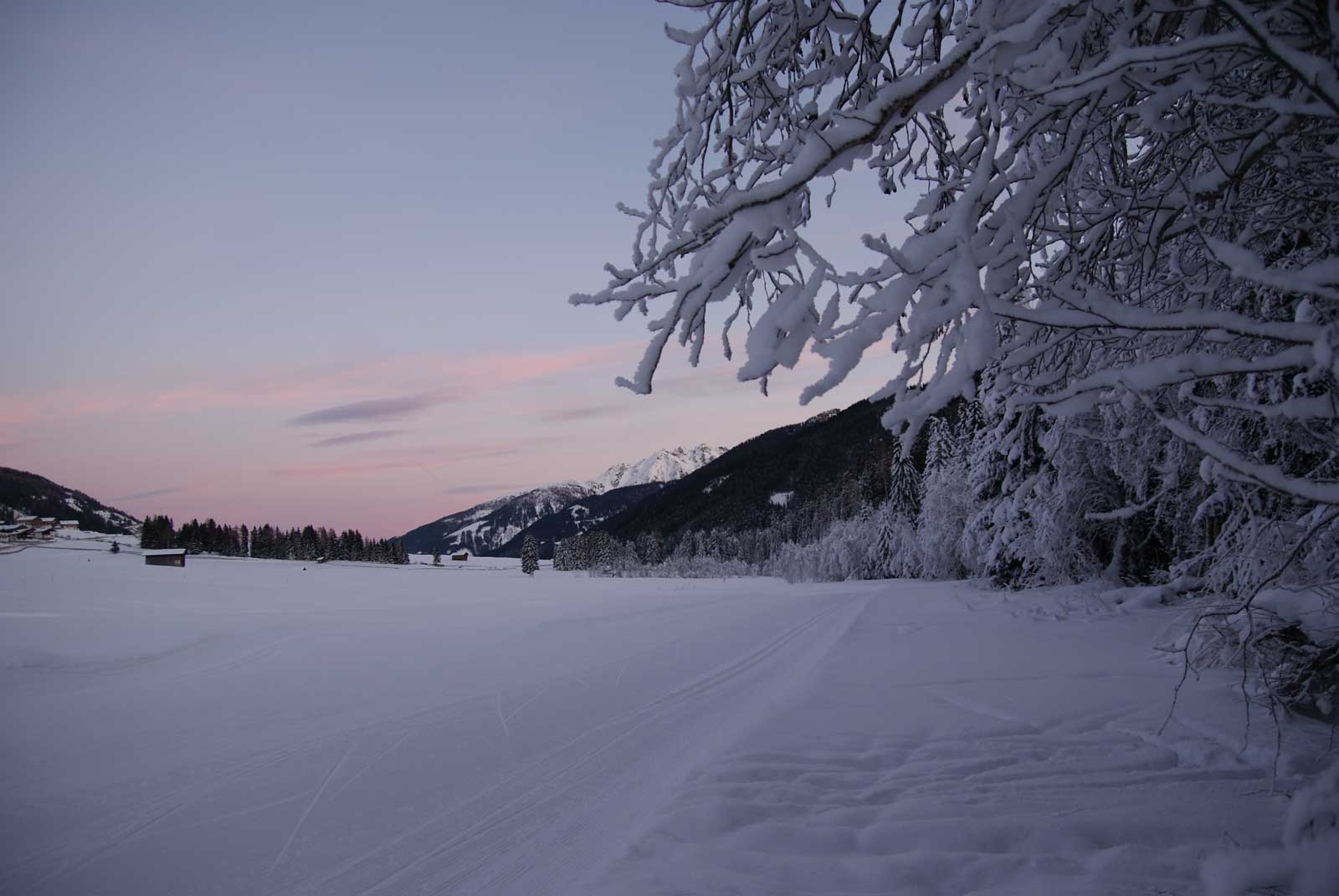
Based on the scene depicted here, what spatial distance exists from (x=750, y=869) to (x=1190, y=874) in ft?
5.40

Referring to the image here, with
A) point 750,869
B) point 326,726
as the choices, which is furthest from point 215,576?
point 750,869

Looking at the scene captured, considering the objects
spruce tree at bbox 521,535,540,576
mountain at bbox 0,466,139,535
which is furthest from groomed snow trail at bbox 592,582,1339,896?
spruce tree at bbox 521,535,540,576

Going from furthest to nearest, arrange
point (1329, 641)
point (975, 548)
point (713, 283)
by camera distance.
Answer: point (975, 548), point (1329, 641), point (713, 283)

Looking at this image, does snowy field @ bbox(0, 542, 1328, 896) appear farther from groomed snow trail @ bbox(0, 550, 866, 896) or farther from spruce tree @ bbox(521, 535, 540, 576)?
spruce tree @ bbox(521, 535, 540, 576)

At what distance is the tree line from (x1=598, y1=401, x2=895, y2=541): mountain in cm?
5383

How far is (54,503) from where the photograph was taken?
8494 cm

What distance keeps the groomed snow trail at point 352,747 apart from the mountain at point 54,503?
48.2m

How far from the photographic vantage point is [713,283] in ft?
6.22

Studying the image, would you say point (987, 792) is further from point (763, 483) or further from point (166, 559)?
point (763, 483)

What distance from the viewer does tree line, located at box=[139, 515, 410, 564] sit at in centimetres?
6769

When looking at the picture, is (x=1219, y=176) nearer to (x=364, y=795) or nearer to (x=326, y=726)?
(x=364, y=795)

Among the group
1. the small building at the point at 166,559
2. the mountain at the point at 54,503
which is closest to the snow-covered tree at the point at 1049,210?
the small building at the point at 166,559

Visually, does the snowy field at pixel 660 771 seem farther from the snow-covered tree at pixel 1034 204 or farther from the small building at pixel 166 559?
the small building at pixel 166 559

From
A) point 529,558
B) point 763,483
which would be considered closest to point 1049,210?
point 529,558
